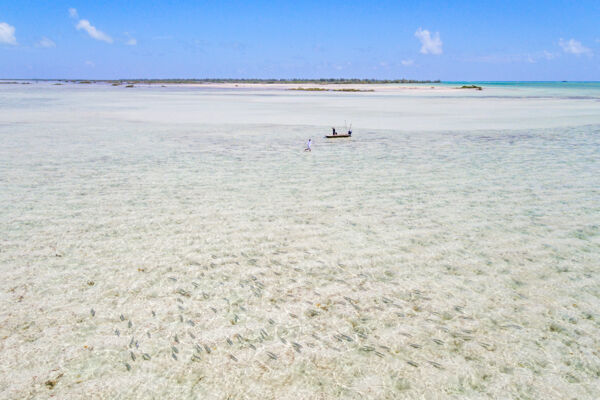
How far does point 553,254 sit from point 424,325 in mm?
3337

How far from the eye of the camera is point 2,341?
4.40m

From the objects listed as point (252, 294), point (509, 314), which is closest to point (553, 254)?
point (509, 314)

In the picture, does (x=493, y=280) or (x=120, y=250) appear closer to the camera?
(x=493, y=280)

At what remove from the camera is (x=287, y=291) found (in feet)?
18.0

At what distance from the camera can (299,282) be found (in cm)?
571

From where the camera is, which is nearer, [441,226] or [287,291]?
[287,291]

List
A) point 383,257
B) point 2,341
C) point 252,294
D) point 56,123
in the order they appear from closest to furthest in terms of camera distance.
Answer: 1. point 2,341
2. point 252,294
3. point 383,257
4. point 56,123

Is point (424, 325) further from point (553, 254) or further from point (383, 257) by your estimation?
point (553, 254)

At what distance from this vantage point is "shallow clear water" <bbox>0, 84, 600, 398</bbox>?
400 centimetres

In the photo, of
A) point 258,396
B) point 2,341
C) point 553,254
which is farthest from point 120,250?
point 553,254

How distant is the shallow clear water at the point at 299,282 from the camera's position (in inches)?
157

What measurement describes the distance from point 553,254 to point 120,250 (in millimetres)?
7175

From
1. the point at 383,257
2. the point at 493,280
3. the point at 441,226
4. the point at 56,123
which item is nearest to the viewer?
the point at 493,280

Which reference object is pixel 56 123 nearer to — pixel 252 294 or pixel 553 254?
pixel 252 294
